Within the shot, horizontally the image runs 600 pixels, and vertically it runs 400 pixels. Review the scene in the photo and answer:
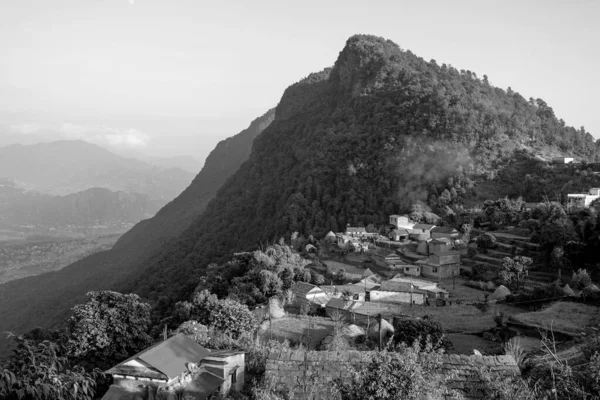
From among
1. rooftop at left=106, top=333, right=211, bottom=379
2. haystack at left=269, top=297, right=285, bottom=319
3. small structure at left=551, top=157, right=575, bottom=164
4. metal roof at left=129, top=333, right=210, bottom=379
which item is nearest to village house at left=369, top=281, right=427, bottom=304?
haystack at left=269, top=297, right=285, bottom=319

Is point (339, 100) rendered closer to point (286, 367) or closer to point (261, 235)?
point (261, 235)

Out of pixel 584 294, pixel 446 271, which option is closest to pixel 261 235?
pixel 446 271

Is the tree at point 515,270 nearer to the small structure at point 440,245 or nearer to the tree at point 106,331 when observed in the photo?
the small structure at point 440,245

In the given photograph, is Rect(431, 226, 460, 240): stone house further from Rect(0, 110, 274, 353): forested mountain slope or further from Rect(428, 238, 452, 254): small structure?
Rect(0, 110, 274, 353): forested mountain slope

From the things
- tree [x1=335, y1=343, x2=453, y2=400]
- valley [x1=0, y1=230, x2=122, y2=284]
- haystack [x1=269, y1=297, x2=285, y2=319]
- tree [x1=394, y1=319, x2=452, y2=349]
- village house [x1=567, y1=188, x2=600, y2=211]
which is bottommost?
valley [x1=0, y1=230, x2=122, y2=284]

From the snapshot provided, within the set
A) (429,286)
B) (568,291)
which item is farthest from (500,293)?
(429,286)

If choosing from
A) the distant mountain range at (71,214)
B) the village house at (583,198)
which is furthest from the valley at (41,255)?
the village house at (583,198)
